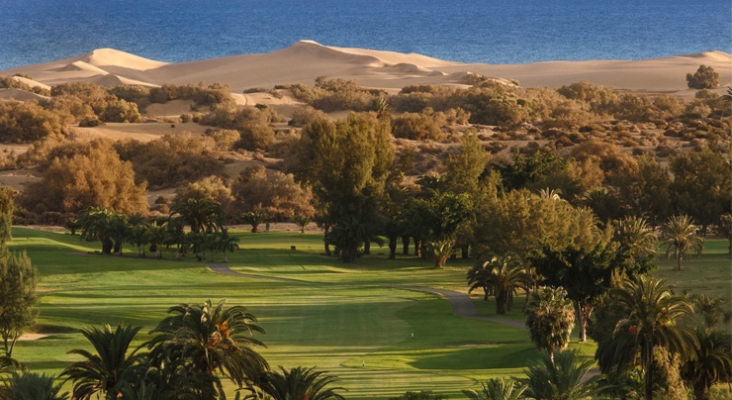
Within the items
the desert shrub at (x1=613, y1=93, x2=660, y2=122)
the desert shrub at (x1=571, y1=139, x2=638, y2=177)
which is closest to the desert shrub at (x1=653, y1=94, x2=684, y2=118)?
the desert shrub at (x1=613, y1=93, x2=660, y2=122)

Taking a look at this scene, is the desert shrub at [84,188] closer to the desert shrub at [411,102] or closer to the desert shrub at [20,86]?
the desert shrub at [411,102]

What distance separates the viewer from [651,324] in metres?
35.5

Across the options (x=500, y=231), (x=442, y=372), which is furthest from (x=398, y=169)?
(x=442, y=372)

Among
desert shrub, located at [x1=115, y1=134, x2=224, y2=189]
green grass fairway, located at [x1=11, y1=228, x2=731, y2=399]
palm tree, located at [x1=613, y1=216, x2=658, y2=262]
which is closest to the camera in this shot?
green grass fairway, located at [x1=11, y1=228, x2=731, y2=399]

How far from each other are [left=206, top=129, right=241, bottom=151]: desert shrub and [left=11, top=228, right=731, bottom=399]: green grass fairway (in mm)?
38698

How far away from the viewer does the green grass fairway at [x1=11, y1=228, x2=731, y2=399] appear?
42.8 metres

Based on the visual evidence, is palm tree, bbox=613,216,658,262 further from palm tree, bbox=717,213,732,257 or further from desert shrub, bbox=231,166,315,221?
desert shrub, bbox=231,166,315,221

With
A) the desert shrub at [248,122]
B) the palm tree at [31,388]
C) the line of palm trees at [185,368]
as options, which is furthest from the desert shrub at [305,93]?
the palm tree at [31,388]

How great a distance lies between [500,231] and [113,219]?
23248mm

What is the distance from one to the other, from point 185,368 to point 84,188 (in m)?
58.0

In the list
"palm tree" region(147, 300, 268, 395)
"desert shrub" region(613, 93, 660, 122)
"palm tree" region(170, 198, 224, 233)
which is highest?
"desert shrub" region(613, 93, 660, 122)

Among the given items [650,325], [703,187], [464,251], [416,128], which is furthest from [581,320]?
[416,128]

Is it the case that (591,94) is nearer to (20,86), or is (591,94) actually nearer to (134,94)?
(134,94)

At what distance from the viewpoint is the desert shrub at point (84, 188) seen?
87750 mm
